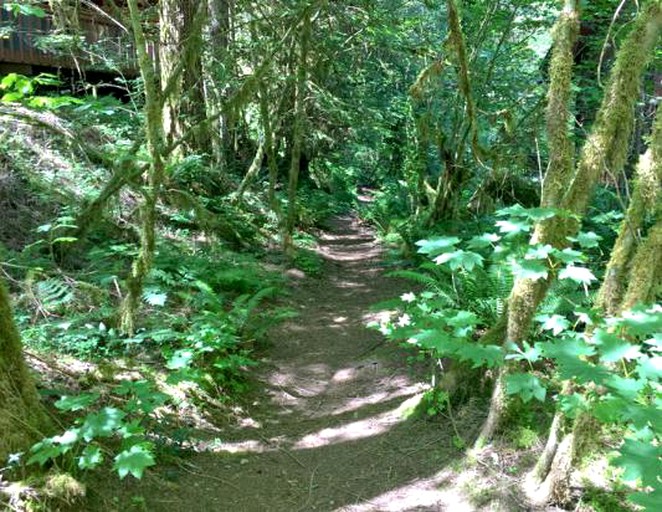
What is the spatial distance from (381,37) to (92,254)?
25.5 ft

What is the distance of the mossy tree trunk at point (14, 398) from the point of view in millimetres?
3053

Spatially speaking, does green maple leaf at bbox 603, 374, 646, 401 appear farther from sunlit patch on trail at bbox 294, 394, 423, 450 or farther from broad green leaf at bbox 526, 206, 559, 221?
sunlit patch on trail at bbox 294, 394, 423, 450

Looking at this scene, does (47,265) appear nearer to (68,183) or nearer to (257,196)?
(68,183)

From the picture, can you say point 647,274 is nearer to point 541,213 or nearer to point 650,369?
point 541,213

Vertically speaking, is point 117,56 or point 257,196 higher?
point 117,56

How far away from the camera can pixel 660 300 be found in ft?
13.5

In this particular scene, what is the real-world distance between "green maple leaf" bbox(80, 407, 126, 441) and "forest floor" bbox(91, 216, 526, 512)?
0.74 m

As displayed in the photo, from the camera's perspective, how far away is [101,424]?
2881mm

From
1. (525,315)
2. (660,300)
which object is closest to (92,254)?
(525,315)

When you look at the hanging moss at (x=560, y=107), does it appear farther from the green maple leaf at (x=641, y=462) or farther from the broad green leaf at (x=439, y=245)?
the green maple leaf at (x=641, y=462)

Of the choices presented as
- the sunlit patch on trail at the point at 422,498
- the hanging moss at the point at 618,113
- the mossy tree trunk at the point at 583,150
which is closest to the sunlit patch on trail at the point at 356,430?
the sunlit patch on trail at the point at 422,498

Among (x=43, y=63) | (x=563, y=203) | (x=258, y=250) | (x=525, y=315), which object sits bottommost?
(x=258, y=250)

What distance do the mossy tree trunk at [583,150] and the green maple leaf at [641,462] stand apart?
195 centimetres

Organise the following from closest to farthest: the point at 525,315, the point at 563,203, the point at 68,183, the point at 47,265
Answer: the point at 563,203 → the point at 525,315 → the point at 47,265 → the point at 68,183
